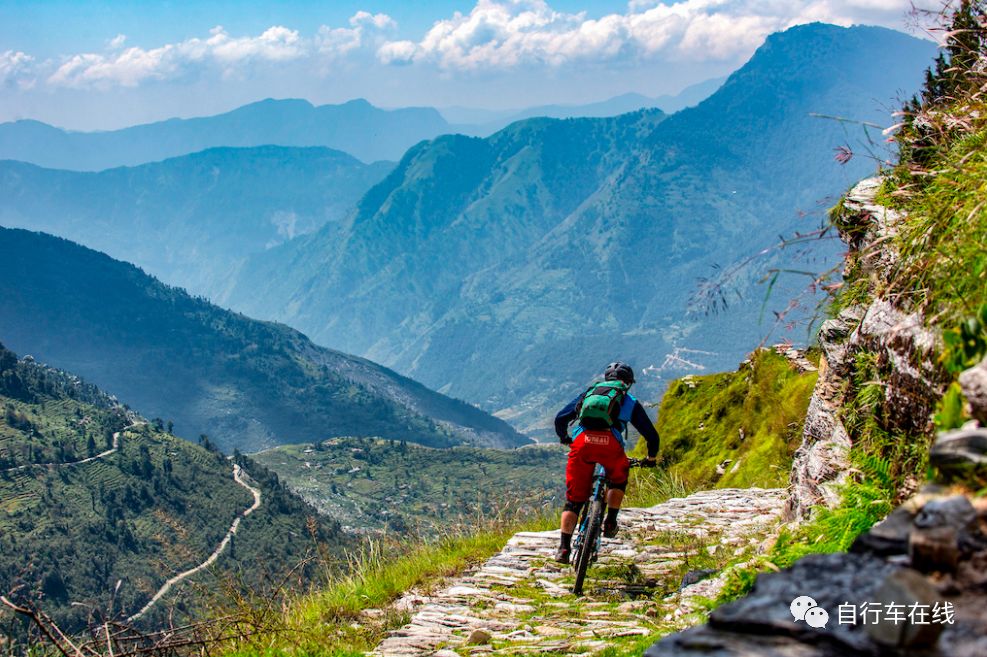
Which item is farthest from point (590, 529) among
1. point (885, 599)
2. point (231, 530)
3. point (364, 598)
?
point (231, 530)

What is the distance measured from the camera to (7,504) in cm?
11519

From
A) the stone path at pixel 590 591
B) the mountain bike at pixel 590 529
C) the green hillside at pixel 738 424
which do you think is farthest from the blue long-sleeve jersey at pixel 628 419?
the green hillside at pixel 738 424

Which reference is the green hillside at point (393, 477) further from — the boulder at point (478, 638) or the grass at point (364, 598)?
the boulder at point (478, 638)

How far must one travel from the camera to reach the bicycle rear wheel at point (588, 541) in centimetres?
898

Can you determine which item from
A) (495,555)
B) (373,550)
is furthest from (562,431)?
(373,550)

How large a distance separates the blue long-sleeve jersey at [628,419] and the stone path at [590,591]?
1437mm

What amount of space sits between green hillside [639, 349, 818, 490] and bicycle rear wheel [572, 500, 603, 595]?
5944mm

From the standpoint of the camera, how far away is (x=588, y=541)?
8.95 metres

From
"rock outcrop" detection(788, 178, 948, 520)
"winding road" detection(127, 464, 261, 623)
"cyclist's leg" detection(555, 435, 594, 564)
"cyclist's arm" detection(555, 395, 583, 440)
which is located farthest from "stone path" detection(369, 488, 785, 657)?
"winding road" detection(127, 464, 261, 623)

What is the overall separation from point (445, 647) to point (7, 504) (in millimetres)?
129341

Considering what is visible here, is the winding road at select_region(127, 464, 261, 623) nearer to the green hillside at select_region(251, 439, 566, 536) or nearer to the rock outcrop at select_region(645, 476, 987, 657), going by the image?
the green hillside at select_region(251, 439, 566, 536)

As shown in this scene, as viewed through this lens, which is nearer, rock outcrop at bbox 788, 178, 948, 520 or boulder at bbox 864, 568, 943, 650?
boulder at bbox 864, 568, 943, 650

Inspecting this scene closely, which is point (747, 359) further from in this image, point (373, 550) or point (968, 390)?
point (968, 390)

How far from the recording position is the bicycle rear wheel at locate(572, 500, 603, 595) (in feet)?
29.5
